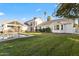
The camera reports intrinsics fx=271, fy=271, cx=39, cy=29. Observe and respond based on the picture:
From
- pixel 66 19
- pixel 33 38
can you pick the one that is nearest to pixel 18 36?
pixel 33 38

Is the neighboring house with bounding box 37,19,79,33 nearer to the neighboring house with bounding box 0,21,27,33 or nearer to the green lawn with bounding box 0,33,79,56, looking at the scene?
the green lawn with bounding box 0,33,79,56

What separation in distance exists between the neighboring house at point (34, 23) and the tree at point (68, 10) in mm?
245

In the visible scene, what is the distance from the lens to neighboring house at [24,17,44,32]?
3.40 metres

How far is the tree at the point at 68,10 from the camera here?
132 inches

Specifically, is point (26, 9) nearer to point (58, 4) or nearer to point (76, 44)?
point (58, 4)

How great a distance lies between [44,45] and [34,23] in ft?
1.05

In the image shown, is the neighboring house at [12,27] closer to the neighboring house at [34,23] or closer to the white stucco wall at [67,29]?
the neighboring house at [34,23]

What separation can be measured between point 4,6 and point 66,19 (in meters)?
0.80

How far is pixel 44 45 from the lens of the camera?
3379 millimetres

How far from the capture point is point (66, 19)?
3439mm

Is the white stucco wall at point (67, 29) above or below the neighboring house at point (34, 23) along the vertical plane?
below

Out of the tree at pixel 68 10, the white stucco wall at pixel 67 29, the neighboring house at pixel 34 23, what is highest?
the tree at pixel 68 10

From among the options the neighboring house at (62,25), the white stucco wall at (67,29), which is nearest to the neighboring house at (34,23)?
the neighboring house at (62,25)

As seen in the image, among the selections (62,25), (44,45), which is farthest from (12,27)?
(62,25)
